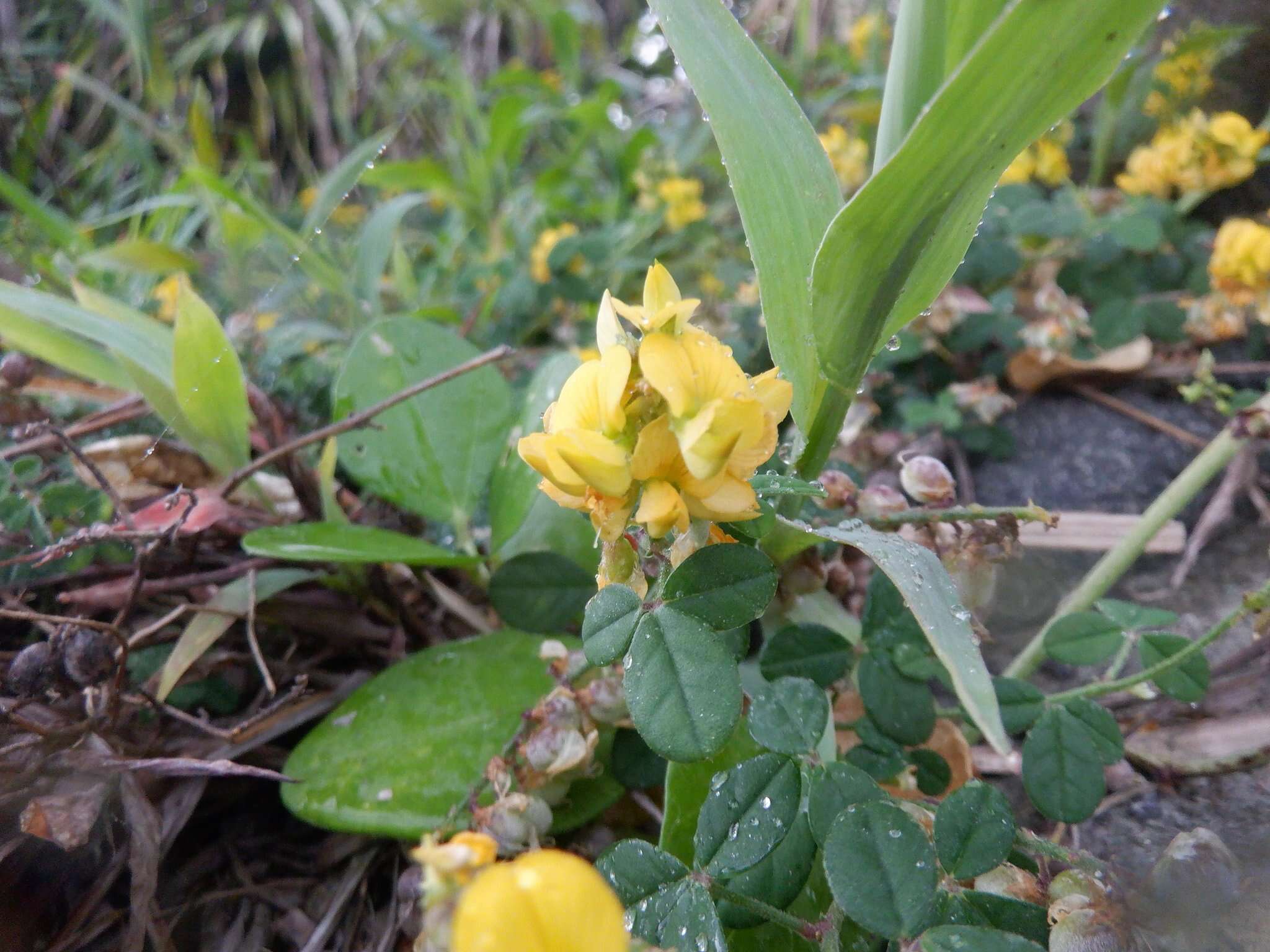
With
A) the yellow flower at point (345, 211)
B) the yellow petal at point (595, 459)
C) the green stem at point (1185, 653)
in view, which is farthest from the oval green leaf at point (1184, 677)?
the yellow flower at point (345, 211)

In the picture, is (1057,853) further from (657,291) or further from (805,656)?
(657,291)

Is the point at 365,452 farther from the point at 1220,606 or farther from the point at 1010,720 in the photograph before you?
the point at 1220,606

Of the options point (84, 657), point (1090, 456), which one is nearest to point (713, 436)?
point (84, 657)

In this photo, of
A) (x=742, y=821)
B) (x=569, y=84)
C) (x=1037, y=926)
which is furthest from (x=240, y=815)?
(x=569, y=84)

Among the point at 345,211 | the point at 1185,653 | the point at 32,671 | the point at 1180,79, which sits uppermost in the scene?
the point at 1180,79

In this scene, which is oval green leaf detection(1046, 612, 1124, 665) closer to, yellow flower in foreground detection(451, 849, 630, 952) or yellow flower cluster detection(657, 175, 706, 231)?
yellow flower in foreground detection(451, 849, 630, 952)

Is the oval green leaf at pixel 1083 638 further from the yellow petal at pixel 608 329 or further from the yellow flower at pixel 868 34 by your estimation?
the yellow flower at pixel 868 34
